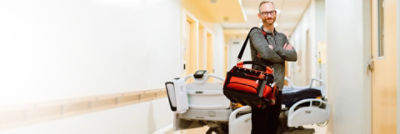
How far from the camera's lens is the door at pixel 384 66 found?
235 cm

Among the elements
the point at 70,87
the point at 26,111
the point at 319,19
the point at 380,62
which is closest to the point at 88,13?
the point at 70,87

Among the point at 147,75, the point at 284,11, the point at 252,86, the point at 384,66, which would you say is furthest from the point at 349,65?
the point at 284,11

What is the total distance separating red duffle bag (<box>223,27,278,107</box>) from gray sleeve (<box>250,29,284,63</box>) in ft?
0.36

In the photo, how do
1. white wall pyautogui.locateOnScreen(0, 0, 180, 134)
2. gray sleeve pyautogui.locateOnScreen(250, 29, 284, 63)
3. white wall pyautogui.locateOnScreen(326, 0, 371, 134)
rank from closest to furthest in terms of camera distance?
white wall pyautogui.locateOnScreen(0, 0, 180, 134), gray sleeve pyautogui.locateOnScreen(250, 29, 284, 63), white wall pyautogui.locateOnScreen(326, 0, 371, 134)


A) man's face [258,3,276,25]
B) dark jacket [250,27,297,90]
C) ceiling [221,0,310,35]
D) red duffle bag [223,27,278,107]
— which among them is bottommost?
red duffle bag [223,27,278,107]

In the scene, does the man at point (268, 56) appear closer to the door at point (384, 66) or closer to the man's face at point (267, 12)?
the man's face at point (267, 12)

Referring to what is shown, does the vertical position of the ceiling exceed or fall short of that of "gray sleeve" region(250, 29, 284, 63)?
it exceeds it

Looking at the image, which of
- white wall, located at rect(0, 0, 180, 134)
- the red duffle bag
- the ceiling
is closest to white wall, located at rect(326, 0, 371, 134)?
the red duffle bag

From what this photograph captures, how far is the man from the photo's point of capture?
2.29m

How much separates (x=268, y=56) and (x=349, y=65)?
1433mm

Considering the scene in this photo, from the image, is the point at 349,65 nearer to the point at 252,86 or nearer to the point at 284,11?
the point at 252,86

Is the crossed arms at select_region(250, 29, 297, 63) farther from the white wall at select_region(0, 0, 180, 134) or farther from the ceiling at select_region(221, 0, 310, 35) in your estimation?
the ceiling at select_region(221, 0, 310, 35)

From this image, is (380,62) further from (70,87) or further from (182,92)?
(70,87)

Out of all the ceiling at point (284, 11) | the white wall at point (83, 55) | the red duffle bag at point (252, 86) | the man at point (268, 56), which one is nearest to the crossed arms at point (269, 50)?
the man at point (268, 56)
